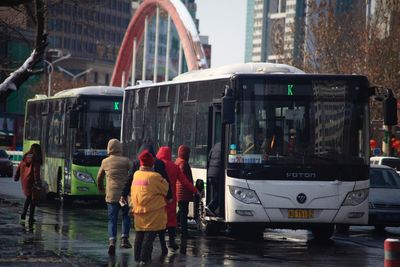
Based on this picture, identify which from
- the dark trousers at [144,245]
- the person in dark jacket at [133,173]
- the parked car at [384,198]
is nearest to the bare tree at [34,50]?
the parked car at [384,198]

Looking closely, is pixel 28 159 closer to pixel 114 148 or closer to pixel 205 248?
pixel 205 248

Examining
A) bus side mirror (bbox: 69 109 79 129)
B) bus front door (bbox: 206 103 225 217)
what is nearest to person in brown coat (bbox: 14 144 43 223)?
bus front door (bbox: 206 103 225 217)

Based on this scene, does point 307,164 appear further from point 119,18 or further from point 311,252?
point 119,18

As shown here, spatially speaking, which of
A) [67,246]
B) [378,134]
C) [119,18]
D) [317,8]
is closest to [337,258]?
[67,246]

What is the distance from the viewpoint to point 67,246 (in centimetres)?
1991

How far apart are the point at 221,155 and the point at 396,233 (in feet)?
21.4

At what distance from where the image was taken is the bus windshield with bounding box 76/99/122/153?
3219 cm

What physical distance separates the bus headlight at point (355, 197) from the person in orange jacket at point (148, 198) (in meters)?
5.73

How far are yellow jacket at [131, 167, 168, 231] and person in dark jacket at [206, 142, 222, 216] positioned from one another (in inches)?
225

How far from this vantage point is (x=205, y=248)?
20219 millimetres

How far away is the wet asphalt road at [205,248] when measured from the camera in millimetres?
17859

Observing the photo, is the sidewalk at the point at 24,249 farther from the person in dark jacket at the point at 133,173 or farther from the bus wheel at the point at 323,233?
the bus wheel at the point at 323,233

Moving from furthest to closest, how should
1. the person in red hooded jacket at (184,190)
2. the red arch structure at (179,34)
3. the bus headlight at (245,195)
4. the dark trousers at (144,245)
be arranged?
the red arch structure at (179,34) → the bus headlight at (245,195) → the person in red hooded jacket at (184,190) → the dark trousers at (144,245)

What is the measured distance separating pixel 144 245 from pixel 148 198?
656mm
